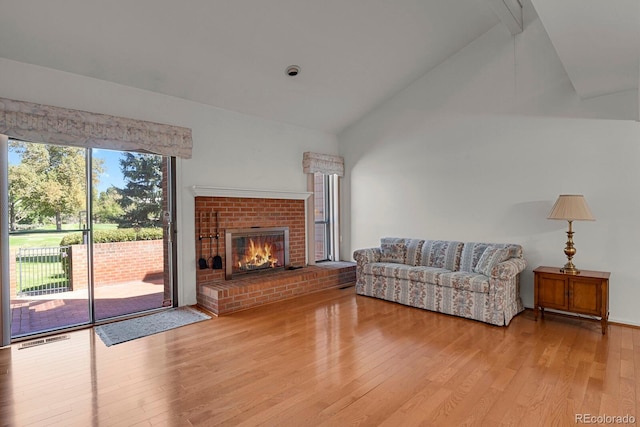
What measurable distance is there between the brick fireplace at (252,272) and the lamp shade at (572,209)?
298 cm

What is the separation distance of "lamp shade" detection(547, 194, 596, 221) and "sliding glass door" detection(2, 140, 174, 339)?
14.4 feet

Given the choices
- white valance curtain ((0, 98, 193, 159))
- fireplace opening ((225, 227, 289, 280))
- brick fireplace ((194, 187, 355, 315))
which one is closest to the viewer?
white valance curtain ((0, 98, 193, 159))

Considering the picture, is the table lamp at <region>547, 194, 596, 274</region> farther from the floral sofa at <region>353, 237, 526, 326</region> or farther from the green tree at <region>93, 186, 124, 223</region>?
the green tree at <region>93, 186, 124, 223</region>

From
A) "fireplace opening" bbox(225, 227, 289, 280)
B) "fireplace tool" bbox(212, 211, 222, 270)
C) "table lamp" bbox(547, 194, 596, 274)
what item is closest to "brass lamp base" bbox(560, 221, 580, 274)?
"table lamp" bbox(547, 194, 596, 274)

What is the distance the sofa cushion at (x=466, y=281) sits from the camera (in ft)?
12.3

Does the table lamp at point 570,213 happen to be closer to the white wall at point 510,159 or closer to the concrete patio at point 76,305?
the white wall at point 510,159

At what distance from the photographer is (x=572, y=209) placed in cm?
354

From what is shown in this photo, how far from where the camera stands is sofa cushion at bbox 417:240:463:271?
448 centimetres

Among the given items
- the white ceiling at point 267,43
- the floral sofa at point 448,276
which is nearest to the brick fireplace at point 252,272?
the floral sofa at point 448,276

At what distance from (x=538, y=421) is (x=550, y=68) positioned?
375cm

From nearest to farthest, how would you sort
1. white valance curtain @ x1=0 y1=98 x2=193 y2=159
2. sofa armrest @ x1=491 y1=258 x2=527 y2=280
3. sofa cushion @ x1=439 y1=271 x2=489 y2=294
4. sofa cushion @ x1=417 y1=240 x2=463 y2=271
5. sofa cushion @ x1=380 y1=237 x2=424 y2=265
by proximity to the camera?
white valance curtain @ x1=0 y1=98 x2=193 y2=159, sofa armrest @ x1=491 y1=258 x2=527 y2=280, sofa cushion @ x1=439 y1=271 x2=489 y2=294, sofa cushion @ x1=417 y1=240 x2=463 y2=271, sofa cushion @ x1=380 y1=237 x2=424 y2=265

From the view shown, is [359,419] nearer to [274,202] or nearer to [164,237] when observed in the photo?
[164,237]

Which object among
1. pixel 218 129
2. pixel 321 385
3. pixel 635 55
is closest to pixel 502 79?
pixel 635 55

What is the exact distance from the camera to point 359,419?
203 cm
